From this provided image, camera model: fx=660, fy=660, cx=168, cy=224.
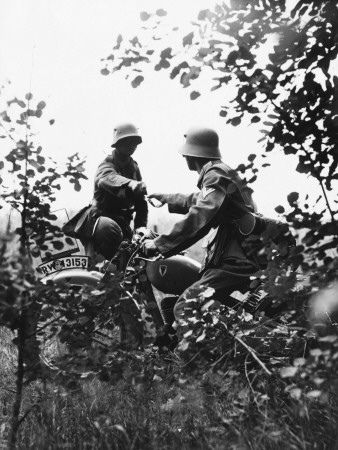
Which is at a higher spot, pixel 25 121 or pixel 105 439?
pixel 25 121

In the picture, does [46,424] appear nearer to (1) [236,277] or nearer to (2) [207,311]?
(2) [207,311]

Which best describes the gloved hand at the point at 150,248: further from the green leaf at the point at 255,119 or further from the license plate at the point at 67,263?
the green leaf at the point at 255,119

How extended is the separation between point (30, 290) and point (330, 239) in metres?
1.25

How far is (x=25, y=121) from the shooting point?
2.98 m

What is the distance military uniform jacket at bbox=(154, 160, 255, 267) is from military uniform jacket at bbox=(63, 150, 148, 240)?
35.2 inches

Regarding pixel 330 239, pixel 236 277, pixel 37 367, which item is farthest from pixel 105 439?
pixel 236 277

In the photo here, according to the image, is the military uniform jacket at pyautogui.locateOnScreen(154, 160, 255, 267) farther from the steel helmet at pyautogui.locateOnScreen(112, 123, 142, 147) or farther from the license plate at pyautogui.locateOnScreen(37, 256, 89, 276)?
the steel helmet at pyautogui.locateOnScreen(112, 123, 142, 147)

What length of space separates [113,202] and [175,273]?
0.93 meters

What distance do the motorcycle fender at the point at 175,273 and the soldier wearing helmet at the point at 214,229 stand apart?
11.6 inches

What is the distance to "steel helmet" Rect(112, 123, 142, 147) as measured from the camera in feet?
18.4

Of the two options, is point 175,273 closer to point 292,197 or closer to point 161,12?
point 292,197

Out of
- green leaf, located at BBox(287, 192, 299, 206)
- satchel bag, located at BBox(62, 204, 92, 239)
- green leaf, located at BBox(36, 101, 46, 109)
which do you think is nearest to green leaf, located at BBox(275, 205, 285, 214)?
green leaf, located at BBox(287, 192, 299, 206)

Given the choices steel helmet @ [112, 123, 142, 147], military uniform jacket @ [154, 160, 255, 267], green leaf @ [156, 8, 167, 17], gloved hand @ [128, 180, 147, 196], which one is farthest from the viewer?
steel helmet @ [112, 123, 142, 147]

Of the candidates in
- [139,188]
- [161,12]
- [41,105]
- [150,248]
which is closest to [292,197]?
[161,12]
